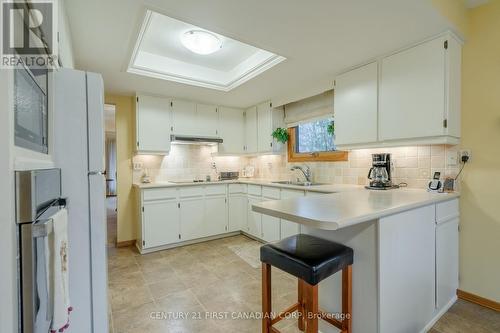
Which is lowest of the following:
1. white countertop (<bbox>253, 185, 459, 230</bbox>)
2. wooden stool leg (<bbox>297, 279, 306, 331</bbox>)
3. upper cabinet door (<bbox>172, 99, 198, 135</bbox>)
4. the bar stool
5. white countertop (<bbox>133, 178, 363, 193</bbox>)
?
wooden stool leg (<bbox>297, 279, 306, 331</bbox>)

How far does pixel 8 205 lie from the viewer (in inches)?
24.0

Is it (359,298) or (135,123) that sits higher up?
(135,123)

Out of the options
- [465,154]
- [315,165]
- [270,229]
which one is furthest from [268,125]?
[465,154]

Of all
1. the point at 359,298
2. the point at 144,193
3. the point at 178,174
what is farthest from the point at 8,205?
the point at 178,174

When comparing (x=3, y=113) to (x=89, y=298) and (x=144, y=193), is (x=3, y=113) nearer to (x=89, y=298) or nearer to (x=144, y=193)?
(x=89, y=298)

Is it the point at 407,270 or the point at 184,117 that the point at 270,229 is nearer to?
the point at 407,270

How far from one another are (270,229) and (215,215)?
94 cm

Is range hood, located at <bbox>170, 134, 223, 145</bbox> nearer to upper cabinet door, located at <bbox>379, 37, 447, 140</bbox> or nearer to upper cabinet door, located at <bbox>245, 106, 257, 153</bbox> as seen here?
upper cabinet door, located at <bbox>245, 106, 257, 153</bbox>

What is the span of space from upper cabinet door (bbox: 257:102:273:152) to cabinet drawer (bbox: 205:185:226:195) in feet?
2.94

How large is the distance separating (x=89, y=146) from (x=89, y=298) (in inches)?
33.1

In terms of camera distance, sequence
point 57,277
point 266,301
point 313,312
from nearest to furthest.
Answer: point 57,277, point 313,312, point 266,301

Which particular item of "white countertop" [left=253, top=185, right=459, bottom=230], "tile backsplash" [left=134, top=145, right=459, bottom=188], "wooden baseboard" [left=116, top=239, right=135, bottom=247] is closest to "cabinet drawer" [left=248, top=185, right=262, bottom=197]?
"tile backsplash" [left=134, top=145, right=459, bottom=188]

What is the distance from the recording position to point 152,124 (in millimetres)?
3449

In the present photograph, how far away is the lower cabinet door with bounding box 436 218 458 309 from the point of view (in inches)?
71.4
